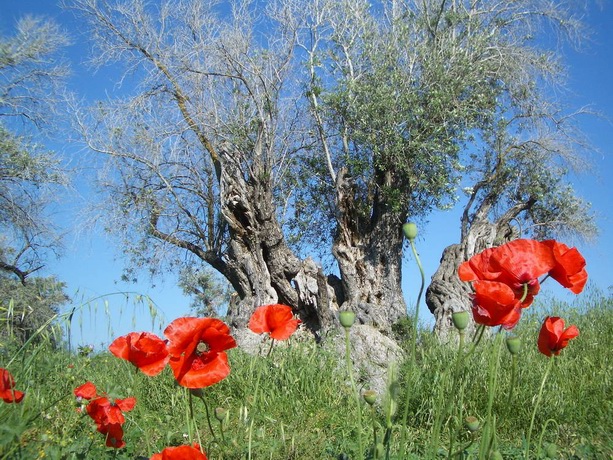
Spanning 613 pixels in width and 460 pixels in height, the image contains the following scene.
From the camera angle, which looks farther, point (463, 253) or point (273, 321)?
point (463, 253)

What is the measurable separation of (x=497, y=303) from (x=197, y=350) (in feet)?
2.88

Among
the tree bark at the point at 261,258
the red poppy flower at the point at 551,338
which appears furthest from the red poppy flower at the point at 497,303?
the tree bark at the point at 261,258

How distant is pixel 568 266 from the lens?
173cm

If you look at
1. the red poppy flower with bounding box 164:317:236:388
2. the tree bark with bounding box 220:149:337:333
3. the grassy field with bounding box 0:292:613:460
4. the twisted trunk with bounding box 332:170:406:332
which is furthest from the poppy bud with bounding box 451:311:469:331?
the twisted trunk with bounding box 332:170:406:332

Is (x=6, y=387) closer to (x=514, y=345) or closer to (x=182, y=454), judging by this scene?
(x=182, y=454)

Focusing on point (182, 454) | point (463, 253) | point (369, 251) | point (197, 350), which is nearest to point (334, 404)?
point (197, 350)

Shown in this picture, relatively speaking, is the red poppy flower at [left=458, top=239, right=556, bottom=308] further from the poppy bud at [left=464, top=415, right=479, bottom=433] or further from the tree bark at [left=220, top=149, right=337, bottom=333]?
the tree bark at [left=220, top=149, right=337, bottom=333]

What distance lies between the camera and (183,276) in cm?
1358

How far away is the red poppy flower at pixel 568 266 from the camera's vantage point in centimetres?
172

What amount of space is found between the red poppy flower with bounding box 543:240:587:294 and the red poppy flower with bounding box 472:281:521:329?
0.91 feet

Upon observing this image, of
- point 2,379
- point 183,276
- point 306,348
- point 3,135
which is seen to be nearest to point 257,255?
point 183,276

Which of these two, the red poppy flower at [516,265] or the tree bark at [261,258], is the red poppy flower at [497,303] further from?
the tree bark at [261,258]

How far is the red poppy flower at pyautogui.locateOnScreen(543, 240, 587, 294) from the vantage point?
5.64ft

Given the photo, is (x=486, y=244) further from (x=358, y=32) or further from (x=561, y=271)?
(x=561, y=271)
